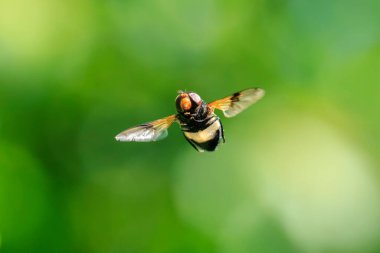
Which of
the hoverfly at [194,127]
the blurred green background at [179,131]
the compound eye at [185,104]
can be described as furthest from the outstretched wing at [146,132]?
the blurred green background at [179,131]

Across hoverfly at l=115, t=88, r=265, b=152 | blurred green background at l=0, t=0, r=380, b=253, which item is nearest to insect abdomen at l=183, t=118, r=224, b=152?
hoverfly at l=115, t=88, r=265, b=152

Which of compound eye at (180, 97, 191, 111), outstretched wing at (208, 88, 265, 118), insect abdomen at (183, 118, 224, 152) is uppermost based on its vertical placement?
outstretched wing at (208, 88, 265, 118)

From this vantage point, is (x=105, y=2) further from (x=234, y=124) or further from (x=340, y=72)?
(x=340, y=72)

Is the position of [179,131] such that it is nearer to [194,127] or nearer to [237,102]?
[237,102]

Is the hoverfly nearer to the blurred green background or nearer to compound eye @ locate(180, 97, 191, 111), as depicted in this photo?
compound eye @ locate(180, 97, 191, 111)

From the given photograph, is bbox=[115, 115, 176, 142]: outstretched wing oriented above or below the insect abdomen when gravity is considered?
above

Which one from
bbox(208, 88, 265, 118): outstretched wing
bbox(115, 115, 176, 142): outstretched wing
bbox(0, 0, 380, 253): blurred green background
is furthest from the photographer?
bbox(0, 0, 380, 253): blurred green background
